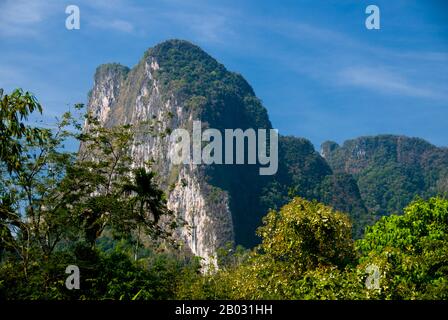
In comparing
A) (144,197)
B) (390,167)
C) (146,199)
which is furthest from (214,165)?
(144,197)

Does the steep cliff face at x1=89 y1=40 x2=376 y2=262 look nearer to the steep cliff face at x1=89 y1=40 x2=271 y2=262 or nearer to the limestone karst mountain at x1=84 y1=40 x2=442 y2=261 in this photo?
the limestone karst mountain at x1=84 y1=40 x2=442 y2=261

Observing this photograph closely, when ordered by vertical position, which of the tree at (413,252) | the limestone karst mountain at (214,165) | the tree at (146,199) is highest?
the limestone karst mountain at (214,165)

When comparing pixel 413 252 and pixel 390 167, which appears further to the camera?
pixel 390 167

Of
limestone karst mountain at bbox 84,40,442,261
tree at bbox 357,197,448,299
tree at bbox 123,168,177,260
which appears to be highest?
limestone karst mountain at bbox 84,40,442,261

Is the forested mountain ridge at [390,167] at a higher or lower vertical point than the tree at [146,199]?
higher

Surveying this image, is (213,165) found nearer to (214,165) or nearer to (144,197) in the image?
(214,165)

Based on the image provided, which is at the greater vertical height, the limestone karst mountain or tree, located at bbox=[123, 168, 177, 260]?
the limestone karst mountain

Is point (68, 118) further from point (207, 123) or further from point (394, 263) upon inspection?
point (207, 123)

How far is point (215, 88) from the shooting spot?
117812 millimetres

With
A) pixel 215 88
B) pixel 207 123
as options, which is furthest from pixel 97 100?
pixel 207 123

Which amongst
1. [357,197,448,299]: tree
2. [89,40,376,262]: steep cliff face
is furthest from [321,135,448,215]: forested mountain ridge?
[357,197,448,299]: tree

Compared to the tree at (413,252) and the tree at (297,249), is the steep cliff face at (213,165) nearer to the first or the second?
the tree at (413,252)

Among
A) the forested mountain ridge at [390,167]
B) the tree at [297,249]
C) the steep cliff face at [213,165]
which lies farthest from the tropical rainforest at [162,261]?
the forested mountain ridge at [390,167]

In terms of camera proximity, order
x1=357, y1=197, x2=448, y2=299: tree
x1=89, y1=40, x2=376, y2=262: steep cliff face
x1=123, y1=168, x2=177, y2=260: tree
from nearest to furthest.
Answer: x1=357, y1=197, x2=448, y2=299: tree < x1=123, y1=168, x2=177, y2=260: tree < x1=89, y1=40, x2=376, y2=262: steep cliff face
